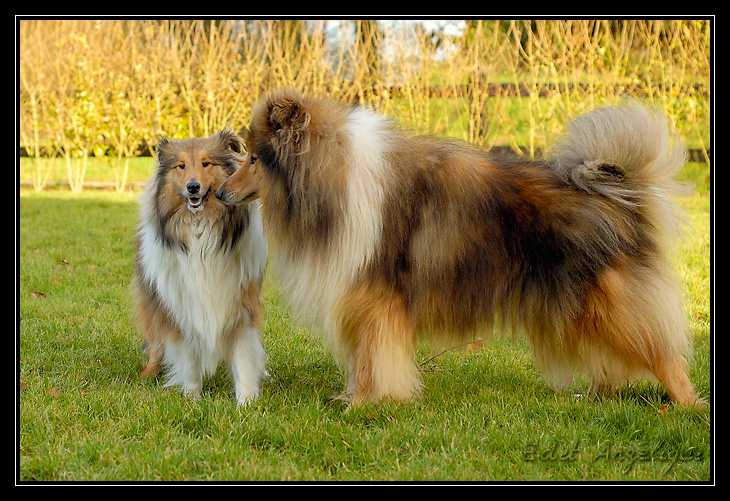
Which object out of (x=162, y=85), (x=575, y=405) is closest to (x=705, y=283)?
A: (x=575, y=405)

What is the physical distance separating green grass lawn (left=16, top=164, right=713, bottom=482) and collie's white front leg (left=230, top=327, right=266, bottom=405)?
118 millimetres

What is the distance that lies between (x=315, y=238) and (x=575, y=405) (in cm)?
190

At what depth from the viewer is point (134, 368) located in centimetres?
515

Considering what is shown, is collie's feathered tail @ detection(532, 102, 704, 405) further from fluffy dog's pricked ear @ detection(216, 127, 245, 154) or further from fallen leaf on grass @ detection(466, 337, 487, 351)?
fluffy dog's pricked ear @ detection(216, 127, 245, 154)

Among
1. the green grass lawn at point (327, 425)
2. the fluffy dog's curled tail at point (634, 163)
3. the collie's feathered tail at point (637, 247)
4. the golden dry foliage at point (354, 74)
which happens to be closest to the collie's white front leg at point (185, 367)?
the green grass lawn at point (327, 425)

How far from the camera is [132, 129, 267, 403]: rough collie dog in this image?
4.35 metres

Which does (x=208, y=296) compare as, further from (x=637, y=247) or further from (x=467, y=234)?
(x=637, y=247)

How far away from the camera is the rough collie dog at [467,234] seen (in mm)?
3959

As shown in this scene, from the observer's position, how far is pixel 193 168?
168 inches

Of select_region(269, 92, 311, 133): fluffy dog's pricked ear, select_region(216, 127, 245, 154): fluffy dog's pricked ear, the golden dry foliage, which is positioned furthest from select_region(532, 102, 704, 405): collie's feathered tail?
the golden dry foliage

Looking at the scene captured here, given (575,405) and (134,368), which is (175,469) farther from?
(575,405)

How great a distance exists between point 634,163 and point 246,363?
9.11 ft

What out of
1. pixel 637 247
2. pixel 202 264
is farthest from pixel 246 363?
pixel 637 247
